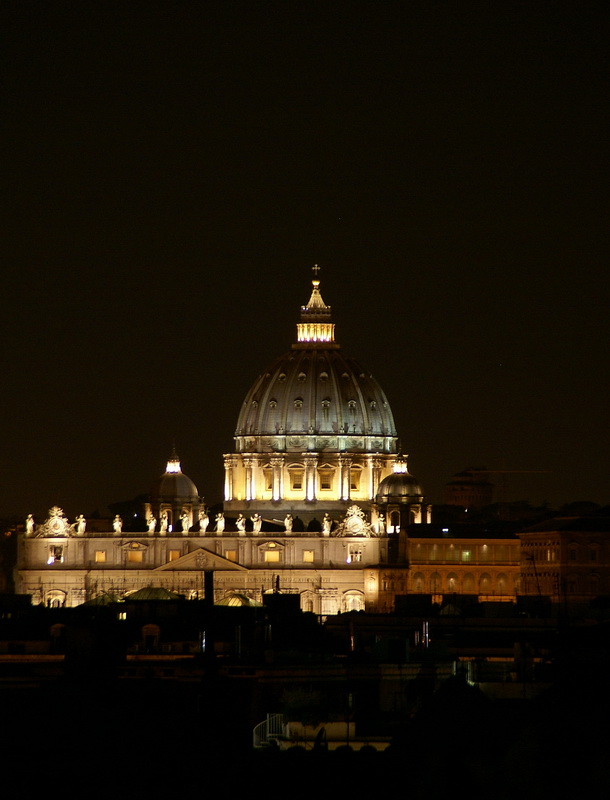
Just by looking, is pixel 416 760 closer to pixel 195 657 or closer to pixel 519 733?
pixel 519 733

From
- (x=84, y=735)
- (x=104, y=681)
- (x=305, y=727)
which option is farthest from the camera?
(x=305, y=727)

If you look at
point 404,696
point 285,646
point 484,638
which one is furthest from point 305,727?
point 484,638

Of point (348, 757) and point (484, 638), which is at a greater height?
point (484, 638)

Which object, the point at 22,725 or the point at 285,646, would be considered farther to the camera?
the point at 285,646

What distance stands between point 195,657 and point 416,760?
28154 millimetres

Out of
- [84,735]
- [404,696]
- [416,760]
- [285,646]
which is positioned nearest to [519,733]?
[416,760]

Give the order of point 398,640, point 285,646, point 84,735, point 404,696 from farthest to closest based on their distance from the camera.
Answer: point 285,646, point 398,640, point 404,696, point 84,735

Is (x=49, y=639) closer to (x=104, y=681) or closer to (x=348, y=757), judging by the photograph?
(x=104, y=681)

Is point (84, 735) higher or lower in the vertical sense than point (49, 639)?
lower

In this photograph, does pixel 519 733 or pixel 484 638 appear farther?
pixel 484 638

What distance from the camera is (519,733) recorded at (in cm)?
5738

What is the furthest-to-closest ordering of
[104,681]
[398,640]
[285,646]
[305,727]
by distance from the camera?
[285,646], [398,640], [305,727], [104,681]

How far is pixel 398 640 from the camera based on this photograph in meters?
92.0

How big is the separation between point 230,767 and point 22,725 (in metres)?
4.26
